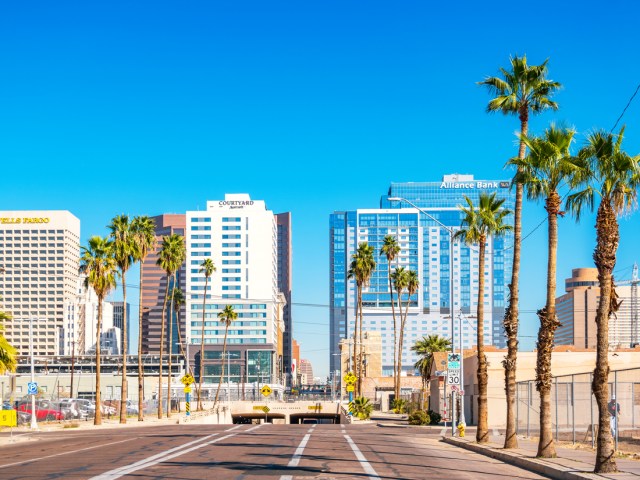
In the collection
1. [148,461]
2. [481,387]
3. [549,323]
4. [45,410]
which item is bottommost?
[45,410]

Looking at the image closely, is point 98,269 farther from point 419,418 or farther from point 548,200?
point 548,200

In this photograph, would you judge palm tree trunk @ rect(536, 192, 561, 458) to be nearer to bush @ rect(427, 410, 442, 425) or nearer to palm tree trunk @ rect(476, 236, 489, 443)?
palm tree trunk @ rect(476, 236, 489, 443)

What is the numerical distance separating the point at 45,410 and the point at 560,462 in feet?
180

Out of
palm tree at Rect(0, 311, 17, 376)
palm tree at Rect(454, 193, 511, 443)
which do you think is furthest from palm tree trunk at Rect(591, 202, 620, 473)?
palm tree at Rect(0, 311, 17, 376)

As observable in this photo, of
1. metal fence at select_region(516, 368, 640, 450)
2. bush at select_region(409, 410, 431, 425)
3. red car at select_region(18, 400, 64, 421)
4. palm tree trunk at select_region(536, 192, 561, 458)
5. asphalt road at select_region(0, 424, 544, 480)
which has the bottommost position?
red car at select_region(18, 400, 64, 421)

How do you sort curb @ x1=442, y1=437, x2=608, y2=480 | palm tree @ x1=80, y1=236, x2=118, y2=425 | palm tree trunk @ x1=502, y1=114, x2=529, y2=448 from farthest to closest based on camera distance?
1. palm tree @ x1=80, y1=236, x2=118, y2=425
2. palm tree trunk @ x1=502, y1=114, x2=529, y2=448
3. curb @ x1=442, y1=437, x2=608, y2=480

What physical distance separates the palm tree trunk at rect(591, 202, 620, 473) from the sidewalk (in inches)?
34.6

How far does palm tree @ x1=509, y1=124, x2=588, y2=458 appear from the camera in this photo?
90.2ft

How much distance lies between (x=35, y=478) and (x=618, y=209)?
15805 millimetres

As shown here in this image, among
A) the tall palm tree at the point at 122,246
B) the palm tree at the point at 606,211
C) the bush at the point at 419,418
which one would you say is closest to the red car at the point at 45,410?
the tall palm tree at the point at 122,246

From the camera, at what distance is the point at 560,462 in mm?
25047

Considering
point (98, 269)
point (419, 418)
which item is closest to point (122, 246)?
point (98, 269)

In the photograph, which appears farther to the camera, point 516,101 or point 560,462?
point 516,101

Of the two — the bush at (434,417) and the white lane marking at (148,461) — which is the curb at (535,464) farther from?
the bush at (434,417)
